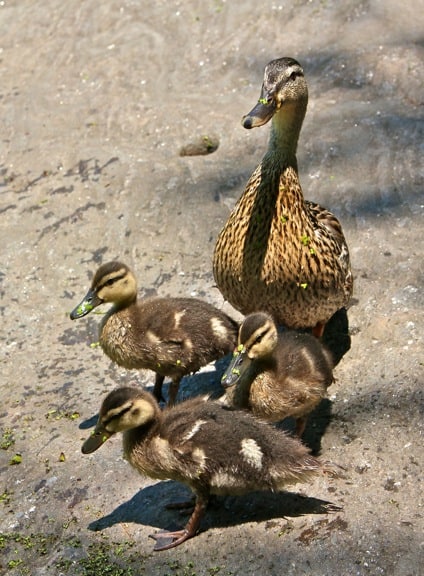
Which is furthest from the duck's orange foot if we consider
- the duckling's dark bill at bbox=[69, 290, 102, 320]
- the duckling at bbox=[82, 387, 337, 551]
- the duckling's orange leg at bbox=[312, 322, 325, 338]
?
the duckling's orange leg at bbox=[312, 322, 325, 338]

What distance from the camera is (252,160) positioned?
6.93 meters

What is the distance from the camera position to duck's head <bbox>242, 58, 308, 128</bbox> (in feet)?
15.7

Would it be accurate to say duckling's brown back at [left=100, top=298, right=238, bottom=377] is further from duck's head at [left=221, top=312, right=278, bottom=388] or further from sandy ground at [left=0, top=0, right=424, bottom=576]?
duck's head at [left=221, top=312, right=278, bottom=388]

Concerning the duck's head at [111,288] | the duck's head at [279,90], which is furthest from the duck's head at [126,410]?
the duck's head at [279,90]

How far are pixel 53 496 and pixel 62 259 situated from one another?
2169 millimetres

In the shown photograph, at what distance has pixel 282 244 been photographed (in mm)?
4992

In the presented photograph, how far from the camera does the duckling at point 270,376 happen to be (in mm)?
4512

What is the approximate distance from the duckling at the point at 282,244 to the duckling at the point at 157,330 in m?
0.23

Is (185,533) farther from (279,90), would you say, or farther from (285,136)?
(279,90)

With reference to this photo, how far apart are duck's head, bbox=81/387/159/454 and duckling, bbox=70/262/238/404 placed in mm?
721

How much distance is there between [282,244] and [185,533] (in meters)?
1.63

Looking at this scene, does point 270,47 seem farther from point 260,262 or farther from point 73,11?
point 260,262

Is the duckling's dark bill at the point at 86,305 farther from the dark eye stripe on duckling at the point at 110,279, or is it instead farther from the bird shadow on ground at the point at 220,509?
the bird shadow on ground at the point at 220,509

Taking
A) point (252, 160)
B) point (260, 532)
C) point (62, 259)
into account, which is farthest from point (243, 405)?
point (252, 160)
